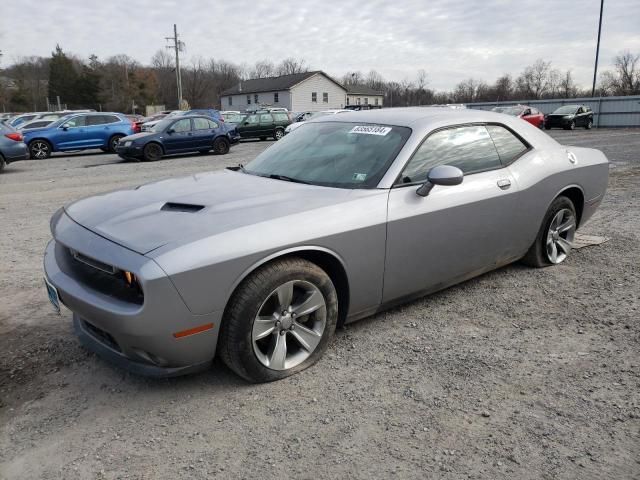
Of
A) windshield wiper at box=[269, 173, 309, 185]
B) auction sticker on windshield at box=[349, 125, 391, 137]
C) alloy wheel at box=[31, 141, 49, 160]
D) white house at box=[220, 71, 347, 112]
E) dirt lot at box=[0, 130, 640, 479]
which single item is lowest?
dirt lot at box=[0, 130, 640, 479]

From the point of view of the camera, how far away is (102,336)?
2830 millimetres

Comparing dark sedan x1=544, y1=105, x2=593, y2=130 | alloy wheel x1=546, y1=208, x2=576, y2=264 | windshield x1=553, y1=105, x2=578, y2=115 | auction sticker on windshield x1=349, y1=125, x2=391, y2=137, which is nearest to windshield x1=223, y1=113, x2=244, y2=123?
dark sedan x1=544, y1=105, x2=593, y2=130

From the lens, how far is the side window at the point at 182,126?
54.3 ft

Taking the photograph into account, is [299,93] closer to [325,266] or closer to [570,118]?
[570,118]

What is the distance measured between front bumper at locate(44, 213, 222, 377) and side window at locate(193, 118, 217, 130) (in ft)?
48.5

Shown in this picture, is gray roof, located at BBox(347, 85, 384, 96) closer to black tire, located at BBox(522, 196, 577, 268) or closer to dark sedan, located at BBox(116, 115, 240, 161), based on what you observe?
dark sedan, located at BBox(116, 115, 240, 161)

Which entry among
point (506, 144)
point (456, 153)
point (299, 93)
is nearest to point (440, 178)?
point (456, 153)

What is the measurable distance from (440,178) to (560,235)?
2198 millimetres

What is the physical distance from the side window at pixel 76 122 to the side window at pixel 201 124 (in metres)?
4.29

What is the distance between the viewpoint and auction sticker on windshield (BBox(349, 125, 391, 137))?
147 inches

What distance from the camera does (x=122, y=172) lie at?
1304cm

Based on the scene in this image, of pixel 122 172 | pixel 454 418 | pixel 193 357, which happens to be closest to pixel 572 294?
pixel 454 418

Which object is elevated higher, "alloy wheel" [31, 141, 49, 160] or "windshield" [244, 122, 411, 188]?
"windshield" [244, 122, 411, 188]

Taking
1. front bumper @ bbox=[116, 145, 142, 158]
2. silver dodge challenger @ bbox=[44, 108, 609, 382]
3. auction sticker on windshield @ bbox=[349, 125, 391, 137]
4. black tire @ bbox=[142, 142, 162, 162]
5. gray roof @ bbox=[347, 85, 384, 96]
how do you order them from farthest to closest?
1. gray roof @ bbox=[347, 85, 384, 96]
2. black tire @ bbox=[142, 142, 162, 162]
3. front bumper @ bbox=[116, 145, 142, 158]
4. auction sticker on windshield @ bbox=[349, 125, 391, 137]
5. silver dodge challenger @ bbox=[44, 108, 609, 382]
